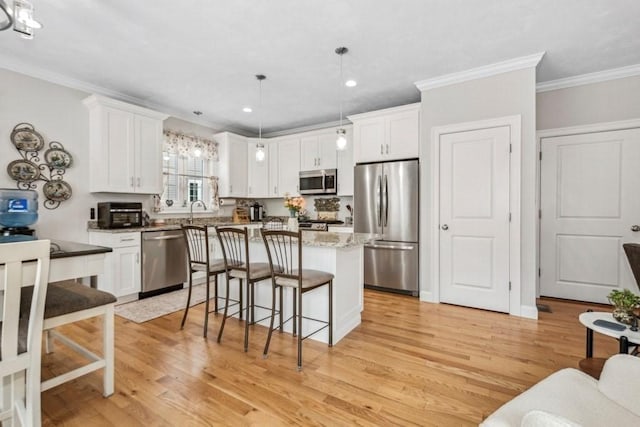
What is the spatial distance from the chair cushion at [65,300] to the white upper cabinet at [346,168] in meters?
3.68

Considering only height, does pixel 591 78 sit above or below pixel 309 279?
above

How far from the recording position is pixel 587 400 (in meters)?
1.17

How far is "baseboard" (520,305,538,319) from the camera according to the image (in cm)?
318

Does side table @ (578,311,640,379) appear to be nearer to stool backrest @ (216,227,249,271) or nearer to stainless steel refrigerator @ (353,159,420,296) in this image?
stainless steel refrigerator @ (353,159,420,296)

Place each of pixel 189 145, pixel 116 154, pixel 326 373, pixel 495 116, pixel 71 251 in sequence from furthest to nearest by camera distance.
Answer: pixel 189 145 → pixel 116 154 → pixel 495 116 → pixel 326 373 → pixel 71 251

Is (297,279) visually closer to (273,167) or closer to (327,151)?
(327,151)

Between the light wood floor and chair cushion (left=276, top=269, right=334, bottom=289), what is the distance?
0.57 meters

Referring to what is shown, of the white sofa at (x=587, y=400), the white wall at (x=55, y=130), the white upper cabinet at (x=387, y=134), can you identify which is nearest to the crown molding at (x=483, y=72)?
the white upper cabinet at (x=387, y=134)

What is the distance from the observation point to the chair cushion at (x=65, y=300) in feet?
5.45

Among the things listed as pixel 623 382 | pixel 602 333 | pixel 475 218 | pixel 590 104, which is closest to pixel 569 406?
pixel 623 382

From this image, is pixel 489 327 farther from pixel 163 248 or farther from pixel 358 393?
pixel 163 248

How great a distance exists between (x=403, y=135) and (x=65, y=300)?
12.5ft

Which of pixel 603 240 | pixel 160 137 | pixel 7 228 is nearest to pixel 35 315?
pixel 7 228

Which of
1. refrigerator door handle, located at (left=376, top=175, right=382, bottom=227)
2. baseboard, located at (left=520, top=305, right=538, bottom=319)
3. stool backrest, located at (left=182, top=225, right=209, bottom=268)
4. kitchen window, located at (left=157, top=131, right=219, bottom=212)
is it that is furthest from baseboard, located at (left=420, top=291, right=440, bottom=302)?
kitchen window, located at (left=157, top=131, right=219, bottom=212)
